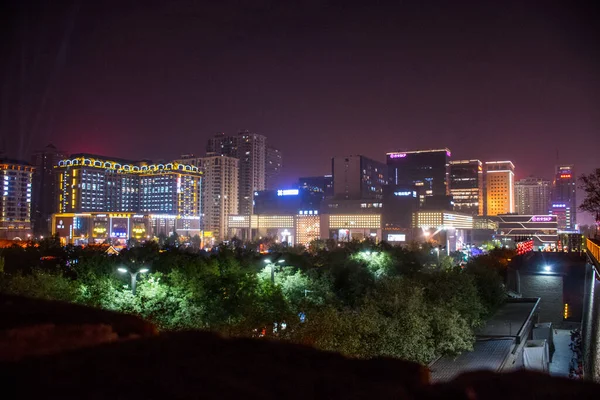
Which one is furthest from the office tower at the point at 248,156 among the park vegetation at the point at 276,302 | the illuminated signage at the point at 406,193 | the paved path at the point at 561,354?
the park vegetation at the point at 276,302

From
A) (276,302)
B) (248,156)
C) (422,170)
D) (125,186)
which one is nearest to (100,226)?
(125,186)

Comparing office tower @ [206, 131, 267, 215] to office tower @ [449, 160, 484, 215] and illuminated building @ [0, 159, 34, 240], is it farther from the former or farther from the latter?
illuminated building @ [0, 159, 34, 240]

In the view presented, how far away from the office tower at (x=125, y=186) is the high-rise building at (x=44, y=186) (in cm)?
1826

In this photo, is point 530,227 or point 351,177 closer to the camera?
point 530,227

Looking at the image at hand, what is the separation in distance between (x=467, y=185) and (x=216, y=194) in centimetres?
9417

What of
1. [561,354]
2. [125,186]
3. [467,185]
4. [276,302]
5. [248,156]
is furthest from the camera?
[248,156]

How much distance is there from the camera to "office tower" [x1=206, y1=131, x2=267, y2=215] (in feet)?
611

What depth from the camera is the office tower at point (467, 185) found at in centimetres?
18675

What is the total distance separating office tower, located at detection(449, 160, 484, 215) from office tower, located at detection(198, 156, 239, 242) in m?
83.5

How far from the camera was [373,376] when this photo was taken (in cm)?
615

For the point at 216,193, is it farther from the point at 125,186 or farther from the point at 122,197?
the point at 122,197

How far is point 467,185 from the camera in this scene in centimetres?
19038

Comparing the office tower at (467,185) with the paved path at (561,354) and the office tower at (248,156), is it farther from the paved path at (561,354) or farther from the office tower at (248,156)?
the paved path at (561,354)

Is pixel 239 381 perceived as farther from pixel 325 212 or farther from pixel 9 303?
pixel 325 212
